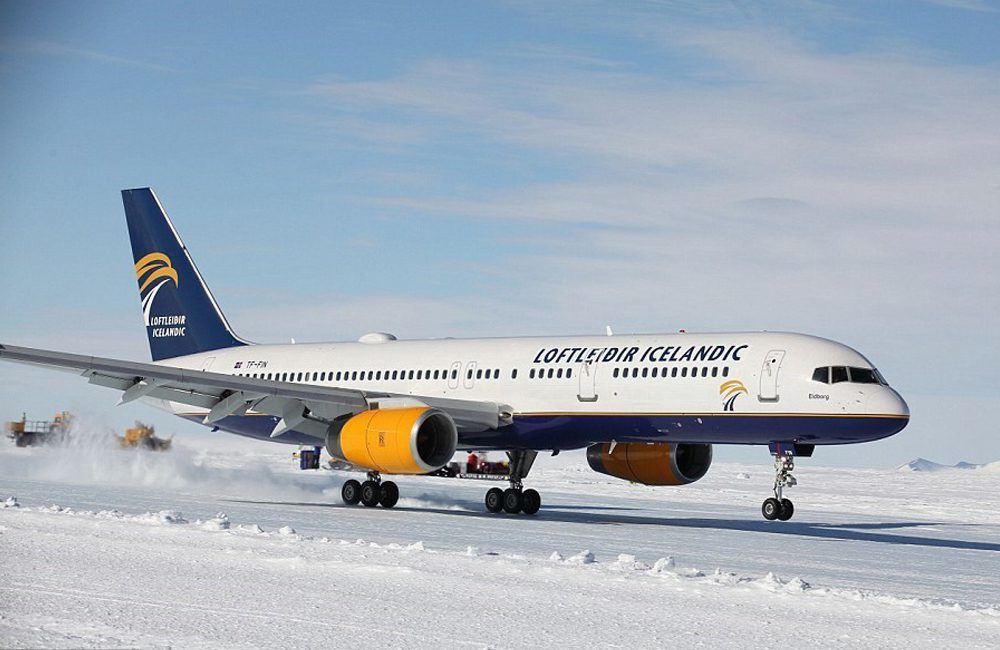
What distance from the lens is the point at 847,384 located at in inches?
972

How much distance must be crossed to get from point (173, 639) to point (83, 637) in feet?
2.17

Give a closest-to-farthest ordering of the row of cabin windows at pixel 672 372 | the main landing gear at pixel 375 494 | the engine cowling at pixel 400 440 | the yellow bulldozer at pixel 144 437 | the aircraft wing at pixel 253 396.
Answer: the row of cabin windows at pixel 672 372 → the engine cowling at pixel 400 440 → the aircraft wing at pixel 253 396 → the main landing gear at pixel 375 494 → the yellow bulldozer at pixel 144 437

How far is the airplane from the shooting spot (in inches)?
989

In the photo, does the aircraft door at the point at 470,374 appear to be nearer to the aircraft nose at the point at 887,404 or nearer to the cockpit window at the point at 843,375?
the cockpit window at the point at 843,375

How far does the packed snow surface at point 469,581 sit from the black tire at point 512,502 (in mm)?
1668

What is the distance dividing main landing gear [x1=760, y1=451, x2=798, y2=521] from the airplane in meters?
0.03

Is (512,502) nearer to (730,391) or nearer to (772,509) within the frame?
(772,509)

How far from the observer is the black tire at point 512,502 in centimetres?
2952

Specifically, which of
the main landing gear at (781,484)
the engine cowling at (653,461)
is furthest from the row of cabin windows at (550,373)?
the main landing gear at (781,484)

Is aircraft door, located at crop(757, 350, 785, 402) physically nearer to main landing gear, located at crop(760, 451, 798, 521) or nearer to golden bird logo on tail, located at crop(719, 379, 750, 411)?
golden bird logo on tail, located at crop(719, 379, 750, 411)

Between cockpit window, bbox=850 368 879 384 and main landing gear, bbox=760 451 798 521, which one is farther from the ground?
cockpit window, bbox=850 368 879 384

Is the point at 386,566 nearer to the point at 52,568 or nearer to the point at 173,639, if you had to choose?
the point at 52,568

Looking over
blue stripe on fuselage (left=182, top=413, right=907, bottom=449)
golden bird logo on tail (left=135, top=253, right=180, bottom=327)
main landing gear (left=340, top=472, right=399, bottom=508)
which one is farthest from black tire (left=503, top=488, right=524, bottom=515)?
golden bird logo on tail (left=135, top=253, right=180, bottom=327)

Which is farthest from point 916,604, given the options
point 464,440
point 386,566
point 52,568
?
point 464,440
